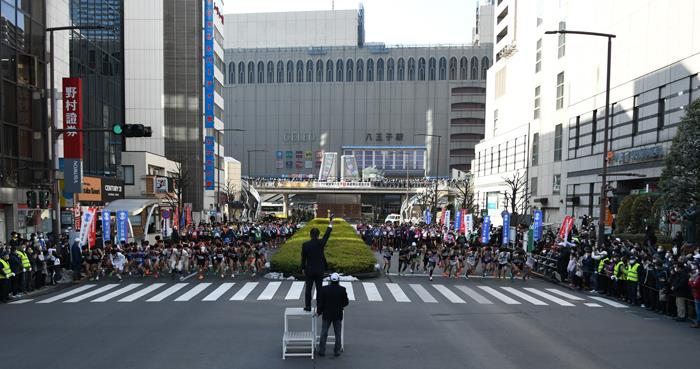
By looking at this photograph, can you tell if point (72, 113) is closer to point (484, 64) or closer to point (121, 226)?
point (121, 226)

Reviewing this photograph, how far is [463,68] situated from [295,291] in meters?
96.5

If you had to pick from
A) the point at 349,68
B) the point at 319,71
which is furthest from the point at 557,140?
the point at 319,71

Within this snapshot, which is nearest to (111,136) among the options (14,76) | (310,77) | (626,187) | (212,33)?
(14,76)

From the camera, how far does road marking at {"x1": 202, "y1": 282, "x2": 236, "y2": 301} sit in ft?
49.9

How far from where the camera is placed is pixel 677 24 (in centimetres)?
2725

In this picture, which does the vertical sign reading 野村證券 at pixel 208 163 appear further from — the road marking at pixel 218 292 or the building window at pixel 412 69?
the building window at pixel 412 69

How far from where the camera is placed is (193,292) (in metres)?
16.4

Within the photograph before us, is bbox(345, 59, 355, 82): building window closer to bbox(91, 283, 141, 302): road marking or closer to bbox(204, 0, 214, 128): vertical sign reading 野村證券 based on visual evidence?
bbox(204, 0, 214, 128): vertical sign reading 野村證券

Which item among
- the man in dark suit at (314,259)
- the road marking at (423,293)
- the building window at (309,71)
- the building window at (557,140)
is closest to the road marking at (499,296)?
the road marking at (423,293)

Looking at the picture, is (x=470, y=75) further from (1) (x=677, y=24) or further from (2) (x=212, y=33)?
(1) (x=677, y=24)

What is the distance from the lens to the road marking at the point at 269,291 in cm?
1547

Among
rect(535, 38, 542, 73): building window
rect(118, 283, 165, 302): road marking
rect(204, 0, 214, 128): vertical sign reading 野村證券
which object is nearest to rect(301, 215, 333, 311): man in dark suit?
rect(118, 283, 165, 302): road marking

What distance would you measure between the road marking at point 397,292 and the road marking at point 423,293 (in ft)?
1.69

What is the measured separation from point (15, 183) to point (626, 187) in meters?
35.7
